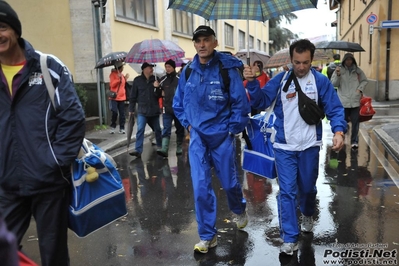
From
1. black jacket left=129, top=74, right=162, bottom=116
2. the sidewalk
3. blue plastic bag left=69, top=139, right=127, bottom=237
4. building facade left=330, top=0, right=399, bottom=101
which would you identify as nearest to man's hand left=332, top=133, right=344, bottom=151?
blue plastic bag left=69, top=139, right=127, bottom=237

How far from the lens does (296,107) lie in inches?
155

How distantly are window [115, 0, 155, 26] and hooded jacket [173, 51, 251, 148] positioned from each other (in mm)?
12200

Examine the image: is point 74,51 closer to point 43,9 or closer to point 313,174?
point 43,9

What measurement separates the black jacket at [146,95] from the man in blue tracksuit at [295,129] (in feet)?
17.0

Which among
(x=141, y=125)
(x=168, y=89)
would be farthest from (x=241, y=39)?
(x=141, y=125)

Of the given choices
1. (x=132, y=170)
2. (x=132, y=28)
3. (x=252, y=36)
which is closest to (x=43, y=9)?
(x=132, y=28)

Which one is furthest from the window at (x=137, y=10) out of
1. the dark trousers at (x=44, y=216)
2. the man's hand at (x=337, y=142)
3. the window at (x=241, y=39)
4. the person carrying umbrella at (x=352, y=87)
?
the window at (x=241, y=39)

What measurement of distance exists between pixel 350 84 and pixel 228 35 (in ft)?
78.1

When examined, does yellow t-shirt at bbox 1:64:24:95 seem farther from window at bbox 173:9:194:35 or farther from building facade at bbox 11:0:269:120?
window at bbox 173:9:194:35

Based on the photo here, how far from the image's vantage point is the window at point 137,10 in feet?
51.3

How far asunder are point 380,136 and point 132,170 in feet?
20.6

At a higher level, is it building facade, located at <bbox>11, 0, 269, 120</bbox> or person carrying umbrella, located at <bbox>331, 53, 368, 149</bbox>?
building facade, located at <bbox>11, 0, 269, 120</bbox>

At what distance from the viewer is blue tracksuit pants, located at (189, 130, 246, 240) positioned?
13.1 feet

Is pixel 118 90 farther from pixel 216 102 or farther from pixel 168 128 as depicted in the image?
pixel 216 102
